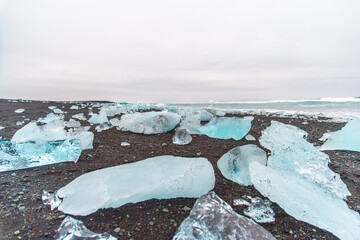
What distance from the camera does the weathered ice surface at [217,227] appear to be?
91cm

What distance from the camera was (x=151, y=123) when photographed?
3.24 meters

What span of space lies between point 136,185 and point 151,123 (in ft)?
6.31

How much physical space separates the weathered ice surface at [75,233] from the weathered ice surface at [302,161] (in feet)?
4.17

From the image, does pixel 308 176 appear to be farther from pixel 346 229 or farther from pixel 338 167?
pixel 338 167

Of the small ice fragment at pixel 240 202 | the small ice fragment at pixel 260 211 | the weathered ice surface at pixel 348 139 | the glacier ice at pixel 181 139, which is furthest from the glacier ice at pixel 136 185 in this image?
the weathered ice surface at pixel 348 139

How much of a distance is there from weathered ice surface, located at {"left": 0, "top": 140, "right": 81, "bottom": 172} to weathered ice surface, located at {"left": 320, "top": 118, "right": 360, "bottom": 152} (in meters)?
2.80

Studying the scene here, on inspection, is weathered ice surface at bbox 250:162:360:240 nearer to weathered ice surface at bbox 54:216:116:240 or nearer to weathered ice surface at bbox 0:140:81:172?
weathered ice surface at bbox 54:216:116:240

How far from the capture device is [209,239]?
0.90 metres

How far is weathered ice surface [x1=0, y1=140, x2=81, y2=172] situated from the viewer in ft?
6.11

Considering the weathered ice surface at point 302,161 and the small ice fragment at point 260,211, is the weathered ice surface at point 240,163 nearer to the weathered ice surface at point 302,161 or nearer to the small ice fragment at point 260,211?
the weathered ice surface at point 302,161

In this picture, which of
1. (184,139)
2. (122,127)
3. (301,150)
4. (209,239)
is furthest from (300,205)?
(122,127)

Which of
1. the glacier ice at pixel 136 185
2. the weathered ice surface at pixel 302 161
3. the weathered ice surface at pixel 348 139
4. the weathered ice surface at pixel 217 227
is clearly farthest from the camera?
the weathered ice surface at pixel 348 139

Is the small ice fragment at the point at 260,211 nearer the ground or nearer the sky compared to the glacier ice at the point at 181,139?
nearer the ground

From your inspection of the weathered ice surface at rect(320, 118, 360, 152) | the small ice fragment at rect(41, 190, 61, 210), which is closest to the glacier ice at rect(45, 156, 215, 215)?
the small ice fragment at rect(41, 190, 61, 210)
